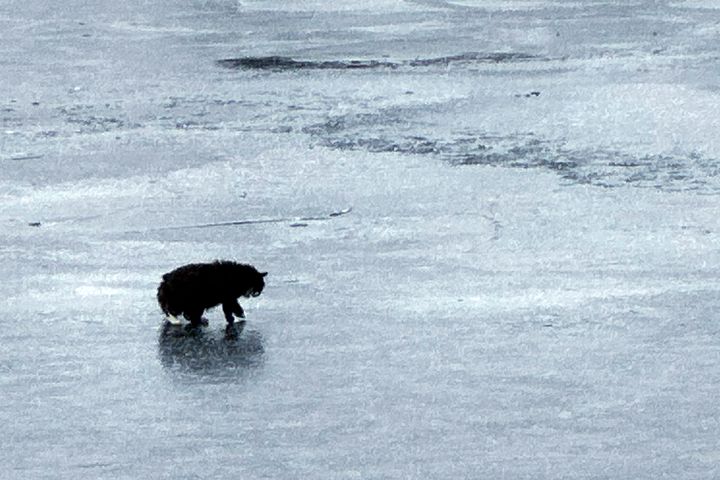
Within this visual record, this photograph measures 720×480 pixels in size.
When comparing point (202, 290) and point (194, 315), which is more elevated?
point (202, 290)

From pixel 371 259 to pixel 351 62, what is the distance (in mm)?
8721

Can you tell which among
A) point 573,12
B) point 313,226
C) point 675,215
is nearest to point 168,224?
point 313,226

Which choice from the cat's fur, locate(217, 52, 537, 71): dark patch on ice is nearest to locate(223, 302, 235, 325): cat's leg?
the cat's fur

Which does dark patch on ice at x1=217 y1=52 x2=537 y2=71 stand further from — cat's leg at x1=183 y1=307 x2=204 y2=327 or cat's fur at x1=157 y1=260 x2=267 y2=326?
cat's leg at x1=183 y1=307 x2=204 y2=327

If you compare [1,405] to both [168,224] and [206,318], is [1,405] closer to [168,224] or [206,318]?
[206,318]

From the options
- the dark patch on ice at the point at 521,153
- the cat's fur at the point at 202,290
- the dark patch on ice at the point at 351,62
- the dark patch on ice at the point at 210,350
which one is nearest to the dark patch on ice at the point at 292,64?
the dark patch on ice at the point at 351,62

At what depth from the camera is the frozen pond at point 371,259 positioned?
22.7 ft

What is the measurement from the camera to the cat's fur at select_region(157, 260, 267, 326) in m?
8.65

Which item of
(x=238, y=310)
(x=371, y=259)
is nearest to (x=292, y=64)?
(x=371, y=259)

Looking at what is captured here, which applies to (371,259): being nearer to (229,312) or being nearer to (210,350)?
(229,312)

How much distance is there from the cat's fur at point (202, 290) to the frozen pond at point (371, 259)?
123mm

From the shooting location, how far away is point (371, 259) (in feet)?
32.8

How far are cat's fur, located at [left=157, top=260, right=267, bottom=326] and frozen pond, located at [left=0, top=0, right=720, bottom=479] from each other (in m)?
0.12

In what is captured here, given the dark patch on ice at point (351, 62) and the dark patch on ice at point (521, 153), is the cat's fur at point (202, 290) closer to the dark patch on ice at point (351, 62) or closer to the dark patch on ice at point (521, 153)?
the dark patch on ice at point (521, 153)
